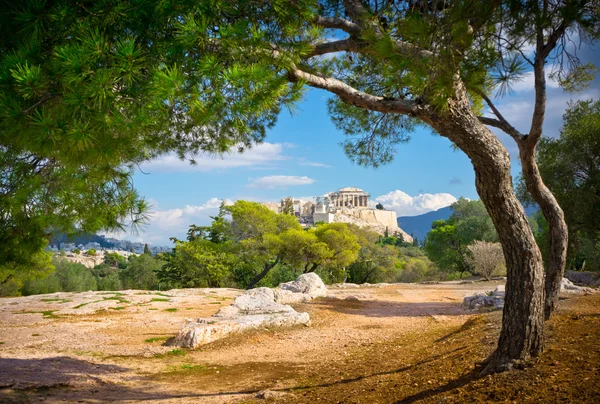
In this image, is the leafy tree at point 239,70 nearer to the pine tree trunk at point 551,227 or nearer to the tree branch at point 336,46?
the tree branch at point 336,46

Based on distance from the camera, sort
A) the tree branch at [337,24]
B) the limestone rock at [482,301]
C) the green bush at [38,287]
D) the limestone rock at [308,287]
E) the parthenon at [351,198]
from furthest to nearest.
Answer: the parthenon at [351,198], the green bush at [38,287], the limestone rock at [308,287], the limestone rock at [482,301], the tree branch at [337,24]

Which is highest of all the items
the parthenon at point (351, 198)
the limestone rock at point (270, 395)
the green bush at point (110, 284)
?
the parthenon at point (351, 198)

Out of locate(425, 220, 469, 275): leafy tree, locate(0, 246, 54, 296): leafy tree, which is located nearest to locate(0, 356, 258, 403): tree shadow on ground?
locate(0, 246, 54, 296): leafy tree

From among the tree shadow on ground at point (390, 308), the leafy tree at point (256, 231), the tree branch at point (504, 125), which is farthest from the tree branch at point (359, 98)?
the leafy tree at point (256, 231)

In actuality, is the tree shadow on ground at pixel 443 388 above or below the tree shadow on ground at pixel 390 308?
above

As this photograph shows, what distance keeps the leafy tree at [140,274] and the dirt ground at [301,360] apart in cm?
2339

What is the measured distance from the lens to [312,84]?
3.72 metres

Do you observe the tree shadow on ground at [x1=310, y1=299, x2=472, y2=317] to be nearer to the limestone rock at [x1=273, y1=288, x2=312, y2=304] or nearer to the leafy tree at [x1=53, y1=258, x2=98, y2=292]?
the limestone rock at [x1=273, y1=288, x2=312, y2=304]

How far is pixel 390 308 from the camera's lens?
12062 mm

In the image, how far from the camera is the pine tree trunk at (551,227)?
5.25 meters

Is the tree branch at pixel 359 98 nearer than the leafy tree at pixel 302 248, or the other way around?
the tree branch at pixel 359 98

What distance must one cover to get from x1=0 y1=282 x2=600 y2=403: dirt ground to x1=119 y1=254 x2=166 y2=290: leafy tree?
76.7 ft

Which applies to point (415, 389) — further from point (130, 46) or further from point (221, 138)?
point (130, 46)

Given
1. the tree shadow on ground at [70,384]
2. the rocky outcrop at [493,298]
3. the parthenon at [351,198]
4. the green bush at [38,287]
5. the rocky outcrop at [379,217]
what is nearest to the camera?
the tree shadow on ground at [70,384]
